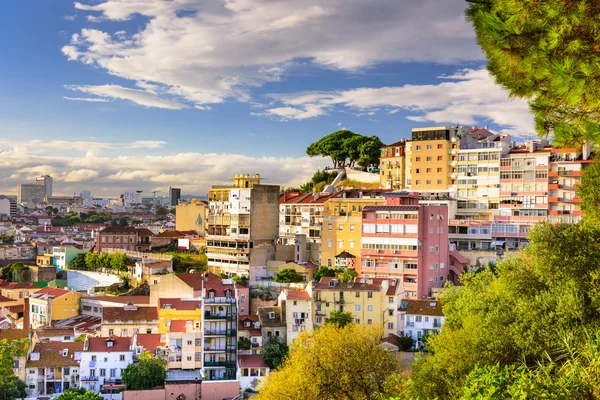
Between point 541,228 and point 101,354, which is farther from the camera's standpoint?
point 101,354

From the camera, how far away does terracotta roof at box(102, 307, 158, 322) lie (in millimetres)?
38938

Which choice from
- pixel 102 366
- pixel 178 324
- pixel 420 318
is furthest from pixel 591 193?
pixel 102 366

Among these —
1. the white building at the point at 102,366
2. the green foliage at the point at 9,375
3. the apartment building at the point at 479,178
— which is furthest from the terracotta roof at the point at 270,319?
the apartment building at the point at 479,178

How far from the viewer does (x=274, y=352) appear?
33406 mm

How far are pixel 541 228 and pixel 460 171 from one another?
3529 cm

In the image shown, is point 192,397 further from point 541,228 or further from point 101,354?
point 541,228

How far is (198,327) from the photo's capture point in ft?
118

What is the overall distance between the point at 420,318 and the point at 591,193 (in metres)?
21.8

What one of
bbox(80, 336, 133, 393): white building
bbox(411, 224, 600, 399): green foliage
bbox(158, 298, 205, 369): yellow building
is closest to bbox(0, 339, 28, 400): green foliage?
bbox(80, 336, 133, 393): white building

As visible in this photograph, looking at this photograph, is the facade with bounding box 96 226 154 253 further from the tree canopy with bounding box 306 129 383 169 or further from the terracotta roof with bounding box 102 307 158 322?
the terracotta roof with bounding box 102 307 158 322

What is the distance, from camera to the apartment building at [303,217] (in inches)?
1960

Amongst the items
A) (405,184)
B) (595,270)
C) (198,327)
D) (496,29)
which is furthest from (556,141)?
(405,184)

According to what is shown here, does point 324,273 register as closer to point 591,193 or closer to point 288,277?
point 288,277

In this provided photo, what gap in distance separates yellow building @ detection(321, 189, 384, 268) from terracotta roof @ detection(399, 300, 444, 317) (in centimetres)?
739
